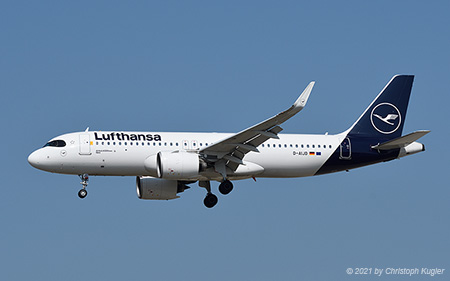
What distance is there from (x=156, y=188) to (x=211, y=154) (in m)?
5.07

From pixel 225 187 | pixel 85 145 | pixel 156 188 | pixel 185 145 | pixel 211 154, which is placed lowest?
pixel 225 187

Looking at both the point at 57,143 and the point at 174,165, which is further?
the point at 57,143

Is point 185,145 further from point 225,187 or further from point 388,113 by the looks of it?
point 388,113

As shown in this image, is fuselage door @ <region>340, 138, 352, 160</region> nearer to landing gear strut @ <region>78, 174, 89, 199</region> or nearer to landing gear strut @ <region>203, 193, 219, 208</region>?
landing gear strut @ <region>203, 193, 219, 208</region>

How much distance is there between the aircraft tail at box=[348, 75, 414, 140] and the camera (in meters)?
48.8

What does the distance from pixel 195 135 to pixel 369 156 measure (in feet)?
30.8

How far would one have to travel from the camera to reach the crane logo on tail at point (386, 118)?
161ft

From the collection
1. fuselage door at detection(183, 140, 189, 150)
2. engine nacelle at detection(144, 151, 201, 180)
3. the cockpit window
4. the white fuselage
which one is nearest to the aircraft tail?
the white fuselage

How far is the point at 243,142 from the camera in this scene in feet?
142

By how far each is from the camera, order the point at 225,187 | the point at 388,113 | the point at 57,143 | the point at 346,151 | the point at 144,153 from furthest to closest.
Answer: the point at 388,113
the point at 346,151
the point at 225,187
the point at 57,143
the point at 144,153

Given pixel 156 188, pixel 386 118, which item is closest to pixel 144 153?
pixel 156 188

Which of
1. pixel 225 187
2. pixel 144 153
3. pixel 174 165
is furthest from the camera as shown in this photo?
pixel 225 187

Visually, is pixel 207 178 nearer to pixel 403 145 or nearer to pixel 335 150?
pixel 335 150

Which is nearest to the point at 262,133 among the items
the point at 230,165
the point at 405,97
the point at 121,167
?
the point at 230,165
